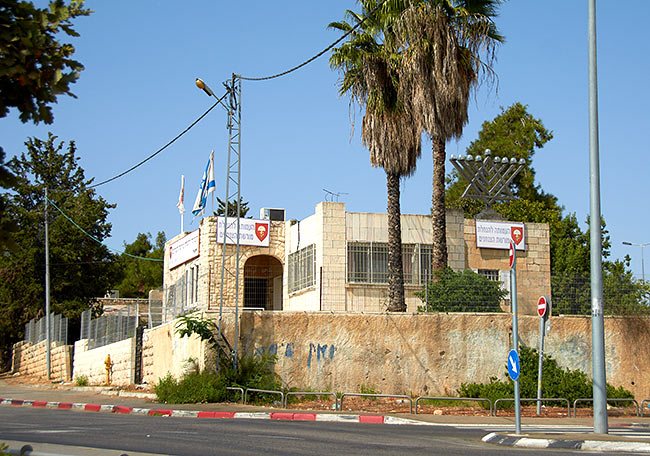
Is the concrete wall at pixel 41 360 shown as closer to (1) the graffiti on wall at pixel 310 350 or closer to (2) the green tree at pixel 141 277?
(1) the graffiti on wall at pixel 310 350

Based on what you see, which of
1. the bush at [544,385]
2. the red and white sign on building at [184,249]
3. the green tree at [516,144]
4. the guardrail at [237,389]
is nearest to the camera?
the guardrail at [237,389]

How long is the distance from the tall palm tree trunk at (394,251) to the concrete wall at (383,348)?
312 cm

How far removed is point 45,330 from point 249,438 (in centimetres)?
3138

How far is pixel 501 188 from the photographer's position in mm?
32500

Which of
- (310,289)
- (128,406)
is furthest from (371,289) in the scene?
(128,406)

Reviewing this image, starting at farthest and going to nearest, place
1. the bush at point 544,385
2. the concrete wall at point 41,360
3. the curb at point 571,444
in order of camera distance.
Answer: the concrete wall at point 41,360 → the bush at point 544,385 → the curb at point 571,444

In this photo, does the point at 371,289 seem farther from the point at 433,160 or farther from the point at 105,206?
the point at 105,206

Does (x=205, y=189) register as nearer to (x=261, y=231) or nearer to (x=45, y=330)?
(x=261, y=231)

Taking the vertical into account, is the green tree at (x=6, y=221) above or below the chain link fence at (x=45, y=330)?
above

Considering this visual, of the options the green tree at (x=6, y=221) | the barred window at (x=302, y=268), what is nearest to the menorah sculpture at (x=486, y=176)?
the barred window at (x=302, y=268)

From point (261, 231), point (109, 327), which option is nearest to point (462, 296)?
point (261, 231)

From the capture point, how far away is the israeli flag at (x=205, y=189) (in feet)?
112

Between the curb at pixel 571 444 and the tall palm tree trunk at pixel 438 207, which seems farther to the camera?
the tall palm tree trunk at pixel 438 207

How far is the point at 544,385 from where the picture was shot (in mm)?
21078
